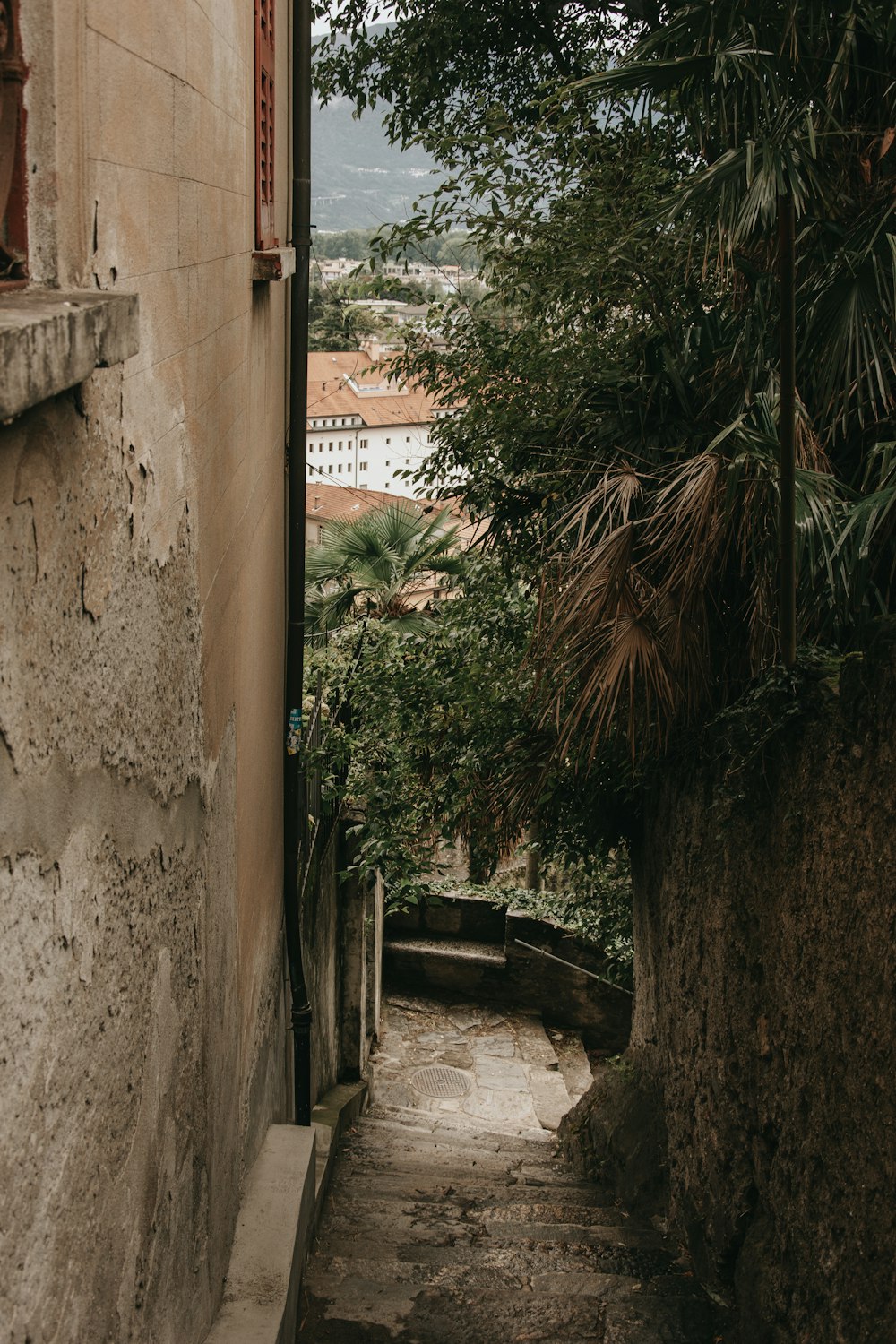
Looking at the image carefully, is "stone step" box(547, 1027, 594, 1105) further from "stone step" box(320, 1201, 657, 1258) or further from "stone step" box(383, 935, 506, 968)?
"stone step" box(320, 1201, 657, 1258)

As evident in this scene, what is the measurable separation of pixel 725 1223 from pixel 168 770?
3157mm

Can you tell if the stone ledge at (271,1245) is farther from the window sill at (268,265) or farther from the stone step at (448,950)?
the stone step at (448,950)

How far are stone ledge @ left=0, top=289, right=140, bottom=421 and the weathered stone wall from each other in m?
2.22

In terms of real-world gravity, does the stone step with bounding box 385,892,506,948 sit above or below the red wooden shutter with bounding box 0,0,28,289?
below

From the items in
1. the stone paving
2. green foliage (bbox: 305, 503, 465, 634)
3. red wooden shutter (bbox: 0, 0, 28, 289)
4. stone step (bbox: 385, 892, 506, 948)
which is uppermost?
red wooden shutter (bbox: 0, 0, 28, 289)

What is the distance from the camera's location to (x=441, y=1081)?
36.2 ft

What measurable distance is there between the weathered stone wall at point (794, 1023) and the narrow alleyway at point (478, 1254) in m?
0.33

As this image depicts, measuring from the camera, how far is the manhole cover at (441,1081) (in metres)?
10.8


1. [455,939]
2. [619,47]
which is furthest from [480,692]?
[455,939]

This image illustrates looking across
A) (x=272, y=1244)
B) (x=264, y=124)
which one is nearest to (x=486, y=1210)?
(x=272, y=1244)

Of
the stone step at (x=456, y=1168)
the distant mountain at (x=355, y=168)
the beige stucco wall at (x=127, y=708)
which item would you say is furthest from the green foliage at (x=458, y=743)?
the distant mountain at (x=355, y=168)

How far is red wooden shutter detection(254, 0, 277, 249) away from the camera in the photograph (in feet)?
14.0

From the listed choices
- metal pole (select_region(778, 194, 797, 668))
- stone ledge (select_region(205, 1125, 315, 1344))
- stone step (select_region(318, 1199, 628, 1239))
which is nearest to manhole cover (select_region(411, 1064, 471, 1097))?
stone step (select_region(318, 1199, 628, 1239))

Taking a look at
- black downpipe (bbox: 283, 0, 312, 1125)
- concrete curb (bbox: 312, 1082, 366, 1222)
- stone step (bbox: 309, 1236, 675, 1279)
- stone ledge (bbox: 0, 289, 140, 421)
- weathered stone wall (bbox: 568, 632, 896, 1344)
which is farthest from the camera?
concrete curb (bbox: 312, 1082, 366, 1222)
